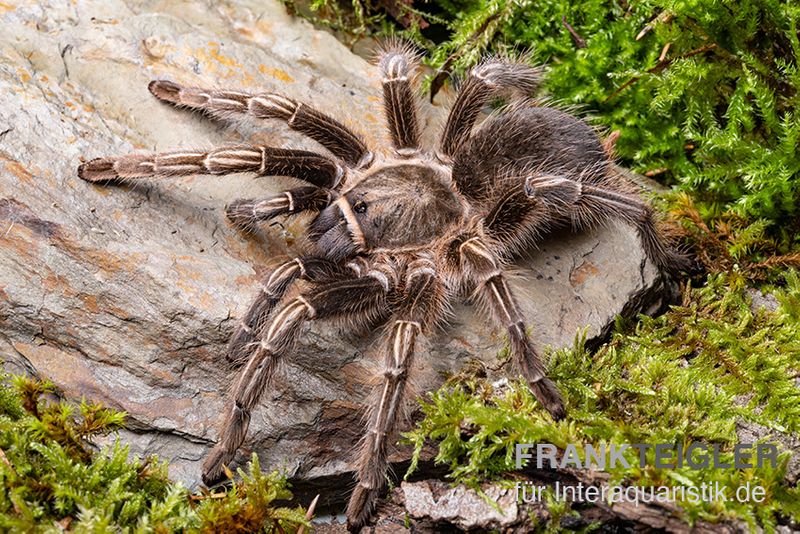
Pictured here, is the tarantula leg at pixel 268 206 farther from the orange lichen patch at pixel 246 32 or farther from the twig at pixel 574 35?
the twig at pixel 574 35

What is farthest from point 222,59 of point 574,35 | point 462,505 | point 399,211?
point 462,505

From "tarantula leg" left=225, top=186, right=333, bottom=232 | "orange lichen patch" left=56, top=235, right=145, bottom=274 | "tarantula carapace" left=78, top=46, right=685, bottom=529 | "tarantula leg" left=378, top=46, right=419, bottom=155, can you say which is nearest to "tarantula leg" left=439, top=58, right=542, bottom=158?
"tarantula carapace" left=78, top=46, right=685, bottom=529

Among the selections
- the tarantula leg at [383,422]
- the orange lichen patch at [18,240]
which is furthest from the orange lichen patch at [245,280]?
the orange lichen patch at [18,240]

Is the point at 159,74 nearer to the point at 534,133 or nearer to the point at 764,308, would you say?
the point at 534,133

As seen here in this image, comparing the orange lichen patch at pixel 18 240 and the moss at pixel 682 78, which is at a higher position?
the moss at pixel 682 78

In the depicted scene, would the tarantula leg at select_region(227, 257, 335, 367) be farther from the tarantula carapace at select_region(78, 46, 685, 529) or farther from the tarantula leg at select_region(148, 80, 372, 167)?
the tarantula leg at select_region(148, 80, 372, 167)

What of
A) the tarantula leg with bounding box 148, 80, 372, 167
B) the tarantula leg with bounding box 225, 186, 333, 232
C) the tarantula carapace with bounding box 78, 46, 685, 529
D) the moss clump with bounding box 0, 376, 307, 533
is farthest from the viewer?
the tarantula leg with bounding box 148, 80, 372, 167

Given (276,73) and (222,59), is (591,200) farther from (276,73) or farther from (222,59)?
(222,59)
